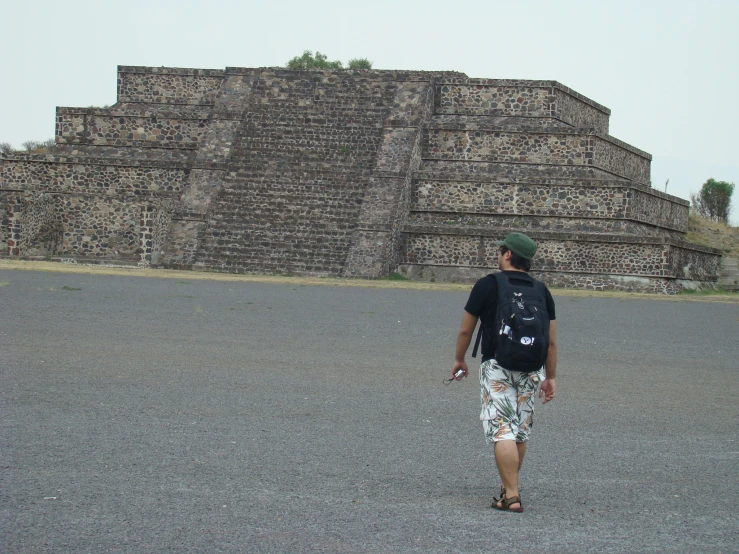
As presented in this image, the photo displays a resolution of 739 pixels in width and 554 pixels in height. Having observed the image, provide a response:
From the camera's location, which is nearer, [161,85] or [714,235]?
[161,85]

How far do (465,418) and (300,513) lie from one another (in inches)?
113

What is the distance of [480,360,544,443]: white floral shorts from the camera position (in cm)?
518

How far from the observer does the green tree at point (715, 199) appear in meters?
48.7

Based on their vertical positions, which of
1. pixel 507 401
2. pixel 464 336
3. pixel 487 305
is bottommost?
pixel 507 401

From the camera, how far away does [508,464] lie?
5.03m

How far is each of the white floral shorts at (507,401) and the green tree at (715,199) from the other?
1795 inches

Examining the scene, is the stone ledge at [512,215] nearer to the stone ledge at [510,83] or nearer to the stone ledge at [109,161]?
the stone ledge at [510,83]

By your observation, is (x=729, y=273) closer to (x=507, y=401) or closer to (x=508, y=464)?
(x=507, y=401)

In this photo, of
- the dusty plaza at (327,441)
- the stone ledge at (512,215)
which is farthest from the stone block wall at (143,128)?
the dusty plaza at (327,441)

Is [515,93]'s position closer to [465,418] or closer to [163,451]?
[465,418]

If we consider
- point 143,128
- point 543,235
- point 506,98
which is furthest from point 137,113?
point 543,235

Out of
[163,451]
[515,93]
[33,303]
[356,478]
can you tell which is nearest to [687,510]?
[356,478]

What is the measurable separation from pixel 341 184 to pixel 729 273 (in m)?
12.1

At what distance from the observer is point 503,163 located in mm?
25641
